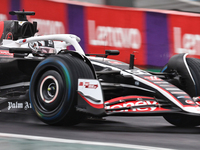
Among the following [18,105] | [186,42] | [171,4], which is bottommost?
[18,105]

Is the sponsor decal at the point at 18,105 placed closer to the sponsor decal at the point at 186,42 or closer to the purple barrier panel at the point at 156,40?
the purple barrier panel at the point at 156,40

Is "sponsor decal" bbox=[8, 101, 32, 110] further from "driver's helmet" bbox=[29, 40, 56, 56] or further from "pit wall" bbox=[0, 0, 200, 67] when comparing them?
"pit wall" bbox=[0, 0, 200, 67]

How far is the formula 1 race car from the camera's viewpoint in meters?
4.67

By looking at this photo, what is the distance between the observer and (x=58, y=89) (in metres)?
4.77

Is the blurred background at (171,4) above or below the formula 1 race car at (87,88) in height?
above

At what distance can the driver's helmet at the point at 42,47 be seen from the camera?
20.1ft

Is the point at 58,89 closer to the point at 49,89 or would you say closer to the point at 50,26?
the point at 49,89

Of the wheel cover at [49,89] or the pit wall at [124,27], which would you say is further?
the pit wall at [124,27]

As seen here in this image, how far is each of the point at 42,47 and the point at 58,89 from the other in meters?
1.75

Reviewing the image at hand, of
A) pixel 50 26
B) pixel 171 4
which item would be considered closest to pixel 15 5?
pixel 50 26

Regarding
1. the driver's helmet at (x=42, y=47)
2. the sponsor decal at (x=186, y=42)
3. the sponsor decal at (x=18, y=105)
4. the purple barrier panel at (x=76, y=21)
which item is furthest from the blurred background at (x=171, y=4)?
the sponsor decal at (x=18, y=105)

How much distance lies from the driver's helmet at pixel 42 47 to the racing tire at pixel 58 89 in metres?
1.05

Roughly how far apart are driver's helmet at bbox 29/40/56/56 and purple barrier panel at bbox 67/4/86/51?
15.6 ft

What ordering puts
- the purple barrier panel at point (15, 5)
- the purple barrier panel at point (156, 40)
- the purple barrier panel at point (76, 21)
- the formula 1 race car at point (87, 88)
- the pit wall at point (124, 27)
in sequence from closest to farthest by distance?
the formula 1 race car at point (87, 88)
the purple barrier panel at point (15, 5)
the pit wall at point (124, 27)
the purple barrier panel at point (76, 21)
the purple barrier panel at point (156, 40)
